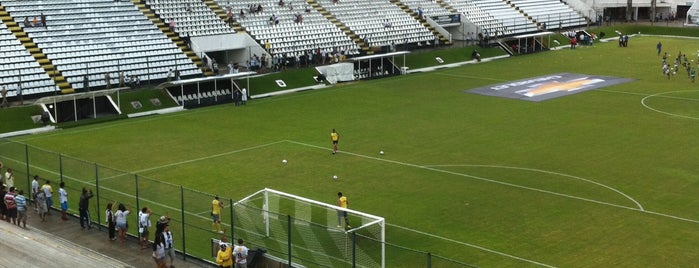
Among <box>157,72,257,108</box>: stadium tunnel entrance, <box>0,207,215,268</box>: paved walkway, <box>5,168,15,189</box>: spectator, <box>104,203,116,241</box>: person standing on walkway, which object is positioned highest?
<box>157,72,257,108</box>: stadium tunnel entrance

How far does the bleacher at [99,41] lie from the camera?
177 ft

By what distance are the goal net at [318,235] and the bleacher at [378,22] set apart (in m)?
46.8

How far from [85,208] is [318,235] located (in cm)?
865

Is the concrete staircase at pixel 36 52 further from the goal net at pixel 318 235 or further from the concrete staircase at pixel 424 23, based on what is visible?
the concrete staircase at pixel 424 23

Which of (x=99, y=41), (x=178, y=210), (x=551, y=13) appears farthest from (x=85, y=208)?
(x=551, y=13)

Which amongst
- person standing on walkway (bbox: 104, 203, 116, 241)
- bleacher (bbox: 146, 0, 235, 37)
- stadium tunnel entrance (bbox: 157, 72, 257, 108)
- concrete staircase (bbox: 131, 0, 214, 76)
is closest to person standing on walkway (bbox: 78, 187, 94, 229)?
person standing on walkway (bbox: 104, 203, 116, 241)

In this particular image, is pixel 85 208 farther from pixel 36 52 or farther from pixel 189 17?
pixel 189 17

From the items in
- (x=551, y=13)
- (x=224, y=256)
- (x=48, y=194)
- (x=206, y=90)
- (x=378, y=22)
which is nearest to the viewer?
(x=224, y=256)

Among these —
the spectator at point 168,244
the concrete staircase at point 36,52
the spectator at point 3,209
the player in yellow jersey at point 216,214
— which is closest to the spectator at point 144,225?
the spectator at point 168,244

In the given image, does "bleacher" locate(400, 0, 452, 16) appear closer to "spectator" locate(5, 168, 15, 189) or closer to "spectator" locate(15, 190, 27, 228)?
"spectator" locate(5, 168, 15, 189)

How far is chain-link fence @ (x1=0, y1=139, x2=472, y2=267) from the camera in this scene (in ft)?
79.3

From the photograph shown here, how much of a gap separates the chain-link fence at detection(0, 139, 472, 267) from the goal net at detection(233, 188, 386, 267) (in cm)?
3

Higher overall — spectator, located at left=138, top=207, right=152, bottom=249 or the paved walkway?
spectator, located at left=138, top=207, right=152, bottom=249

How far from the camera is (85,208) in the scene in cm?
2830
